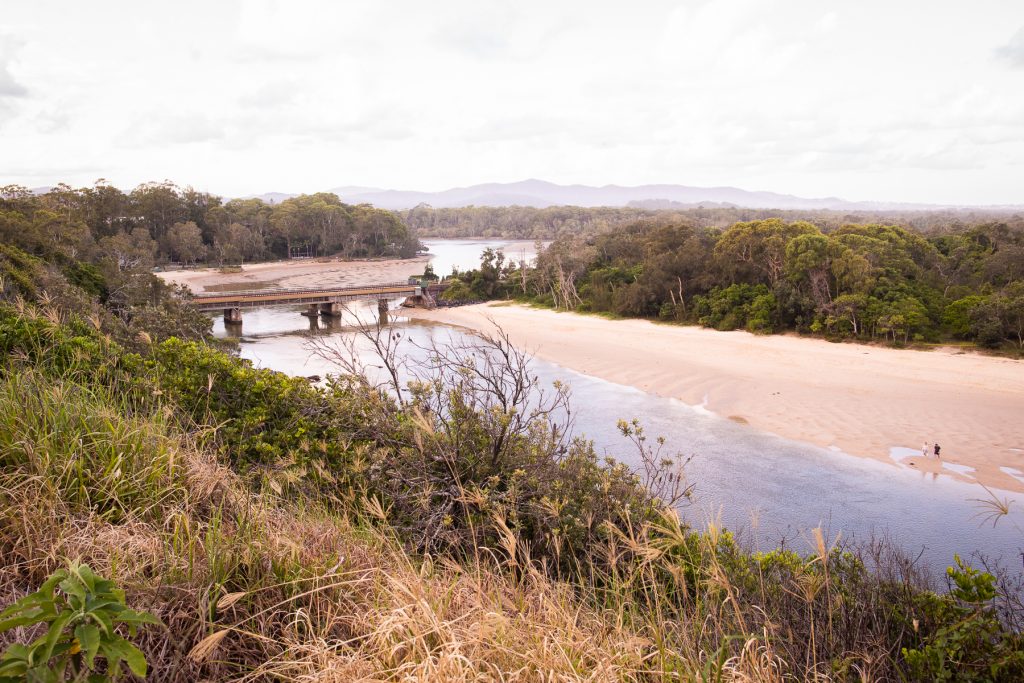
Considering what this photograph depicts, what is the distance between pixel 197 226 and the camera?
5616cm

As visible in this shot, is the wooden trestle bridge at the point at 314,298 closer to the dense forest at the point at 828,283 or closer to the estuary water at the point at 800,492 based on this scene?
the dense forest at the point at 828,283

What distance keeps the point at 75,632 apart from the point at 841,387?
768 inches

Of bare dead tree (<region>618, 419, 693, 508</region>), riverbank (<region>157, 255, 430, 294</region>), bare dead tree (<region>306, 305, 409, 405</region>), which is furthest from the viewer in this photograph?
riverbank (<region>157, 255, 430, 294</region>)

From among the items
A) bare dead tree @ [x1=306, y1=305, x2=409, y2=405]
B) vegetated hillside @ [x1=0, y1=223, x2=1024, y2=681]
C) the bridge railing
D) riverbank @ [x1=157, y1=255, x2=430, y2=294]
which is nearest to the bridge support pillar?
the bridge railing

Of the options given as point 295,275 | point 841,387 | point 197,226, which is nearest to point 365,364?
point 841,387

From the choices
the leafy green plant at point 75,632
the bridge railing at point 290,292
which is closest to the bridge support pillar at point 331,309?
the bridge railing at point 290,292

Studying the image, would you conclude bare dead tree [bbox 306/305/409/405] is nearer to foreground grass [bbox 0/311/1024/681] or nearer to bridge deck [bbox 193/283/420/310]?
foreground grass [bbox 0/311/1024/681]

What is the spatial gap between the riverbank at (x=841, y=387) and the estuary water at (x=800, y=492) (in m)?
0.75

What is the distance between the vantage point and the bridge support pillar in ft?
113

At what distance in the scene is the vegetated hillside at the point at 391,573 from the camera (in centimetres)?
210

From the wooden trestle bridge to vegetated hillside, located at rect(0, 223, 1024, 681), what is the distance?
90.6ft

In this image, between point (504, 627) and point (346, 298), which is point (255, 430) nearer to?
point (504, 627)

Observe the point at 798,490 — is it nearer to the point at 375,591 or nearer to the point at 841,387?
the point at 841,387

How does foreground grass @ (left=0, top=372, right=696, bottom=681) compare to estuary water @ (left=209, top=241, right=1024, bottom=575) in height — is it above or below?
above
